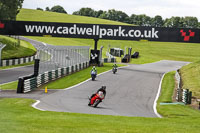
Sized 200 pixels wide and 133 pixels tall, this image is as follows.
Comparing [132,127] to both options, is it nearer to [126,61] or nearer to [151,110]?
[151,110]

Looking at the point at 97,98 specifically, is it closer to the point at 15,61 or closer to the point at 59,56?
the point at 59,56

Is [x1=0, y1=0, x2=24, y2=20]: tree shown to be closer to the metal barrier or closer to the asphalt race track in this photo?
the metal barrier

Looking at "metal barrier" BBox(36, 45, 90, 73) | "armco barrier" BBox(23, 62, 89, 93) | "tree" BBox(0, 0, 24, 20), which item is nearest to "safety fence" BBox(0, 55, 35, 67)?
"metal barrier" BBox(36, 45, 90, 73)

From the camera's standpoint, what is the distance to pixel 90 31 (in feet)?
148

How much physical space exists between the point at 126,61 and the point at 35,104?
4999cm

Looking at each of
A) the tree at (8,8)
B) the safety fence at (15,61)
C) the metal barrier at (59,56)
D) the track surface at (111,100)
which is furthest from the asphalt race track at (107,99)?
the tree at (8,8)

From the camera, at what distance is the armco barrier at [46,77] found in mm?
25750

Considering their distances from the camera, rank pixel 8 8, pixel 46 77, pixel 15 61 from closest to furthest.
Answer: pixel 46 77 → pixel 15 61 → pixel 8 8

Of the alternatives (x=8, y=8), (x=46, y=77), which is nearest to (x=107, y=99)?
(x=46, y=77)

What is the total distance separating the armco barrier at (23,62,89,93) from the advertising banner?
440 cm

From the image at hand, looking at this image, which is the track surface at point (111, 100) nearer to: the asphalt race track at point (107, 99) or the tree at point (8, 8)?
the asphalt race track at point (107, 99)

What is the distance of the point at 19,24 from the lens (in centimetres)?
4441

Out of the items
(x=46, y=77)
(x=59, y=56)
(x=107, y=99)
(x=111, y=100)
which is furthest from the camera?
(x=59, y=56)

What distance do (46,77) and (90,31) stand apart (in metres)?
15.4
